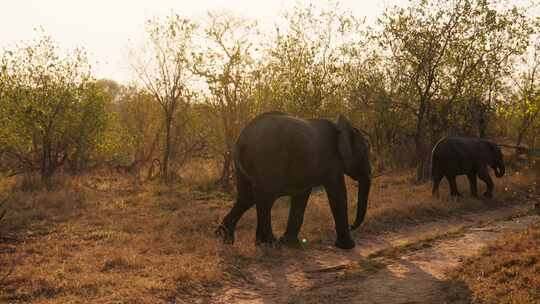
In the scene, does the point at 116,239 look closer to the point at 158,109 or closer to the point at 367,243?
the point at 367,243

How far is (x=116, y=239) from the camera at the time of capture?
35.9 ft

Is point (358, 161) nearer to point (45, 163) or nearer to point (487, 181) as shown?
point (487, 181)

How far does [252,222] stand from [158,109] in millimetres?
→ 16969

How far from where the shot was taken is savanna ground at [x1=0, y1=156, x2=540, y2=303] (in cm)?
729

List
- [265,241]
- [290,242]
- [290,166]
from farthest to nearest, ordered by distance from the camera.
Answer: [290,242] → [265,241] → [290,166]

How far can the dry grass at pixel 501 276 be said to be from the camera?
6535mm

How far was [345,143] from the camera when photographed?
10.8 meters

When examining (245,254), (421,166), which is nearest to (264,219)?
(245,254)

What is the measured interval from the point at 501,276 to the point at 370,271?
2.12 m

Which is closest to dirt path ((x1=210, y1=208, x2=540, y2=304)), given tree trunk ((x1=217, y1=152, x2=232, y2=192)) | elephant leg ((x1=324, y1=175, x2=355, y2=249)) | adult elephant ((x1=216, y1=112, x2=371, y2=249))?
elephant leg ((x1=324, y1=175, x2=355, y2=249))

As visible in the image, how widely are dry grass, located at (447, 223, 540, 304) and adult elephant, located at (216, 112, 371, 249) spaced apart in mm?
2959

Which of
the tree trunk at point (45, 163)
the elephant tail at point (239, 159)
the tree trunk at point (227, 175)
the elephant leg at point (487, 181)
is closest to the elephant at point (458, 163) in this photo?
the elephant leg at point (487, 181)

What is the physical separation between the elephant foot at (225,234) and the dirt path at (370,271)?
1427 millimetres

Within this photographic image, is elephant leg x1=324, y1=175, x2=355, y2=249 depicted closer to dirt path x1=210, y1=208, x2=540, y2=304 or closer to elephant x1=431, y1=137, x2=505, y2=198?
dirt path x1=210, y1=208, x2=540, y2=304
